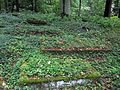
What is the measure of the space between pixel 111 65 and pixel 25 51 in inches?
116

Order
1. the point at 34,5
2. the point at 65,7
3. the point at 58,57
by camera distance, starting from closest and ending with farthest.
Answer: the point at 58,57, the point at 65,7, the point at 34,5

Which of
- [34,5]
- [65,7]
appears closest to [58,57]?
[65,7]

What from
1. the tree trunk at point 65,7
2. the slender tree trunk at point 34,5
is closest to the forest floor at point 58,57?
the tree trunk at point 65,7

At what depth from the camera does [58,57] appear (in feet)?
23.1

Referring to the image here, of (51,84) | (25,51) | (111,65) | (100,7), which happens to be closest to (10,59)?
(25,51)

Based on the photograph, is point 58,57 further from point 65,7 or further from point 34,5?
point 34,5

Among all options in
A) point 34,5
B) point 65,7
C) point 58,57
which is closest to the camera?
point 58,57

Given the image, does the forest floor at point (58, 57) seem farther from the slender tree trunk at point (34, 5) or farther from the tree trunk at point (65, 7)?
the slender tree trunk at point (34, 5)

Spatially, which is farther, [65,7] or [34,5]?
[34,5]

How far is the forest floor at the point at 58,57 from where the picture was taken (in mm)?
5812

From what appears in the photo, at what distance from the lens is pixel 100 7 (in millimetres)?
23141

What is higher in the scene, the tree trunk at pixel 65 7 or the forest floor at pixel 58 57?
the tree trunk at pixel 65 7

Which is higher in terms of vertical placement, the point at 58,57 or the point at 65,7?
the point at 65,7

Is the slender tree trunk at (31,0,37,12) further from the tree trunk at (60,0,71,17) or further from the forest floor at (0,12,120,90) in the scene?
the forest floor at (0,12,120,90)
